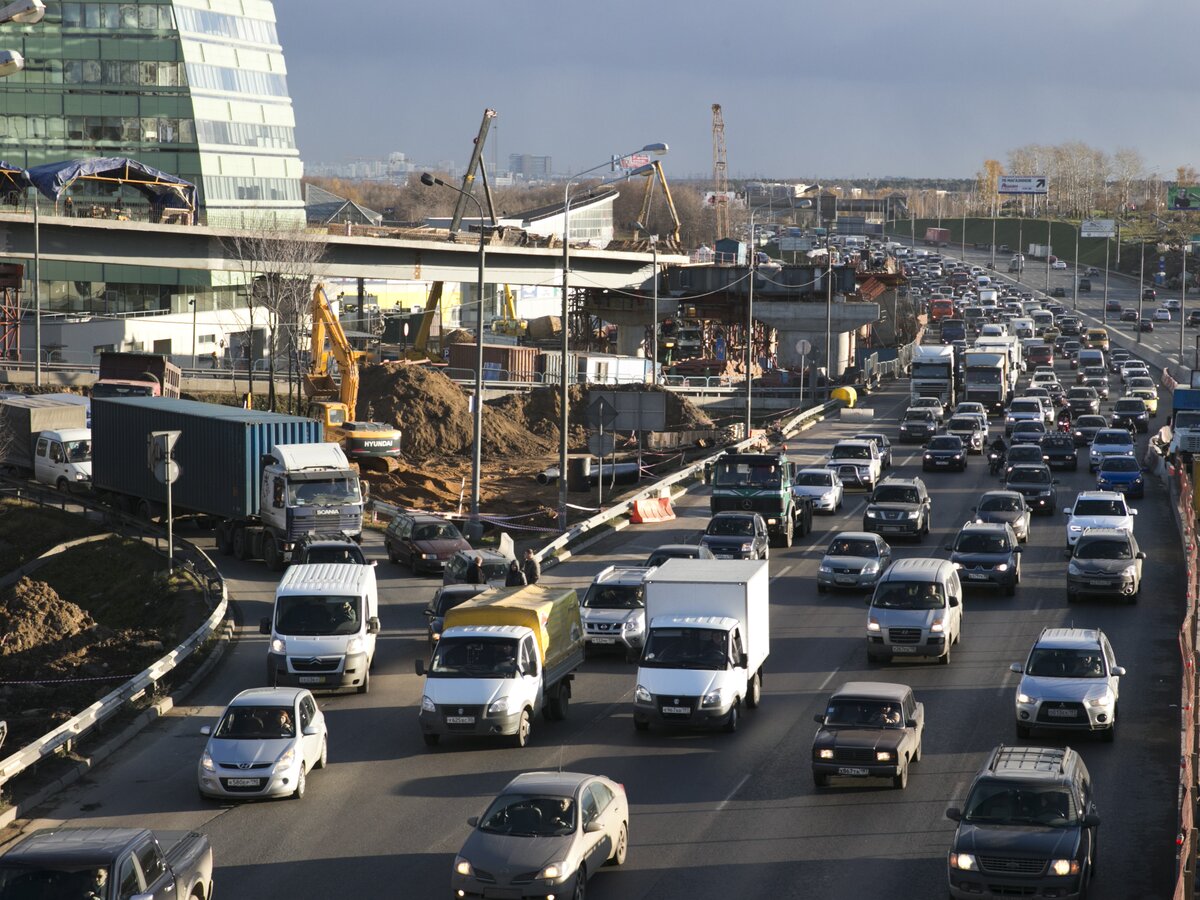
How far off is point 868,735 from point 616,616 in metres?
9.59

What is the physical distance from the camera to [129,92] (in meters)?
110

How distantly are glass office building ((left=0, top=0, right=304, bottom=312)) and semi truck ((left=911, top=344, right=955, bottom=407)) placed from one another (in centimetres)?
4978

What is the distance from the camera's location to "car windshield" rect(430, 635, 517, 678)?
24438mm

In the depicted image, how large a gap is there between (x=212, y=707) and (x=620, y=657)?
805 cm

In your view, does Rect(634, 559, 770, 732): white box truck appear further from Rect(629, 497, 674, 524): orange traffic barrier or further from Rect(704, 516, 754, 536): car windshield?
Rect(629, 497, 674, 524): orange traffic barrier

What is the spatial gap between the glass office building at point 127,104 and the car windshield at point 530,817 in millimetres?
91695

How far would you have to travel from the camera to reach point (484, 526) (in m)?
47.7

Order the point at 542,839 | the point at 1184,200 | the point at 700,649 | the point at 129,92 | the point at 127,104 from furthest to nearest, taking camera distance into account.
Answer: the point at 1184,200
the point at 127,104
the point at 129,92
the point at 700,649
the point at 542,839

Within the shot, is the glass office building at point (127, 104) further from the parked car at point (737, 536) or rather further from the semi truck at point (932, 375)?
the parked car at point (737, 536)

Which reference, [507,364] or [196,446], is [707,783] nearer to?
[196,446]

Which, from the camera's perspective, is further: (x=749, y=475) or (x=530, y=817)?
(x=749, y=475)

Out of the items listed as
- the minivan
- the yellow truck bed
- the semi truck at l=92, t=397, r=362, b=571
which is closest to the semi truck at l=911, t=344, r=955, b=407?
the semi truck at l=92, t=397, r=362, b=571

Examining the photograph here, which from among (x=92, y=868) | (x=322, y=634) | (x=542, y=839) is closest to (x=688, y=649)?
(x=322, y=634)

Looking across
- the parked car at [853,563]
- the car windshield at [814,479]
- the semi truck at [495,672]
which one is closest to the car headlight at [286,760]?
the semi truck at [495,672]
